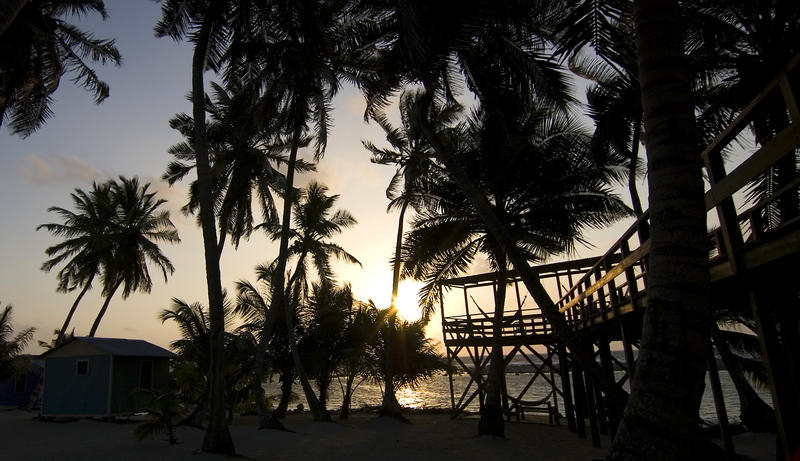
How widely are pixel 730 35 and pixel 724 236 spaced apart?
22.9 ft

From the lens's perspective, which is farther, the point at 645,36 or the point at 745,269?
the point at 745,269

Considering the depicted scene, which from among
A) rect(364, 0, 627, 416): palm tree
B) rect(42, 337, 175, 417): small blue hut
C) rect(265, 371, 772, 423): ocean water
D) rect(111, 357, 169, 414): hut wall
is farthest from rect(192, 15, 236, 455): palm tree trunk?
rect(265, 371, 772, 423): ocean water

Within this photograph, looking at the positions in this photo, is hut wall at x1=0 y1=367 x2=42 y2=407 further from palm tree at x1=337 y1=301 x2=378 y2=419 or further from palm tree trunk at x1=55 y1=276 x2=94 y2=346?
palm tree at x1=337 y1=301 x2=378 y2=419

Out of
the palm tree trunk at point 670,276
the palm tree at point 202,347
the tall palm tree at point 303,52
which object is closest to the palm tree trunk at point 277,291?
the tall palm tree at point 303,52

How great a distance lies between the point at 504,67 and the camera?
1153 cm

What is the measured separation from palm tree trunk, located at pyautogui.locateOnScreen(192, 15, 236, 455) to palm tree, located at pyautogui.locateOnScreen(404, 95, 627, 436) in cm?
656

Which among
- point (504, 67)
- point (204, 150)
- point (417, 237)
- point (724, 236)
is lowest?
point (724, 236)

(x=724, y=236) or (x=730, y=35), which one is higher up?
(x=730, y=35)

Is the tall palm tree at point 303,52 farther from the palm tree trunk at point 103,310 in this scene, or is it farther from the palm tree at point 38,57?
the palm tree trunk at point 103,310

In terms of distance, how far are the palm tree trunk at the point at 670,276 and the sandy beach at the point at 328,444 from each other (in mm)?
9184

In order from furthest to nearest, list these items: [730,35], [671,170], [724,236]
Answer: [730,35] < [724,236] < [671,170]

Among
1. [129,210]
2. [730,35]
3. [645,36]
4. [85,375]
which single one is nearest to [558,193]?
[730,35]

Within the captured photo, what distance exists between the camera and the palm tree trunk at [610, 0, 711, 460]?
341cm

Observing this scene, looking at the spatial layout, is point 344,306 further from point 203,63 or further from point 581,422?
point 203,63
